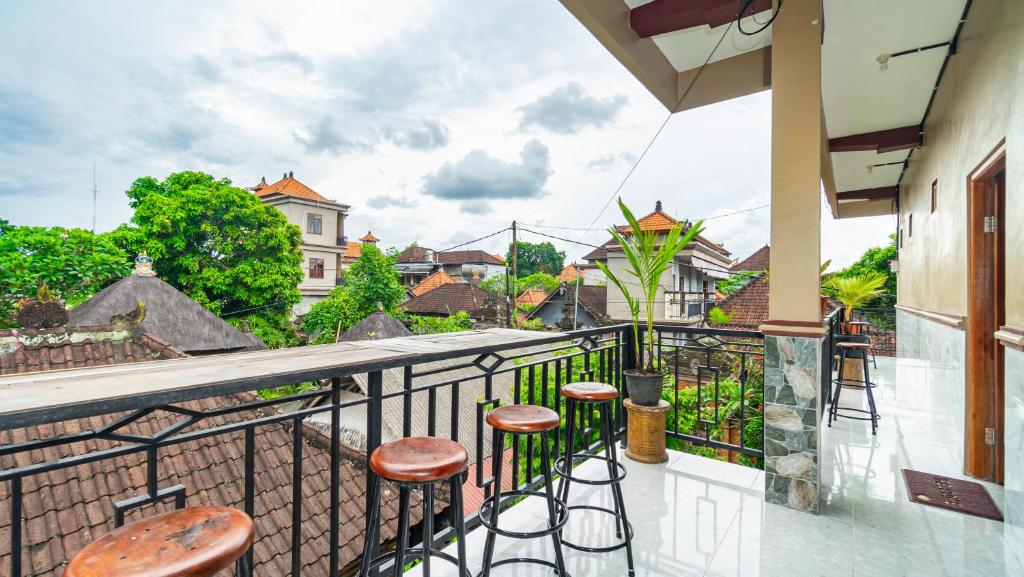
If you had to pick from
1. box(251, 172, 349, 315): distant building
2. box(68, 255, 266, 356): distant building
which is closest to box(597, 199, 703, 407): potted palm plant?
box(68, 255, 266, 356): distant building

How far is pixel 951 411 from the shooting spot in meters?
3.04

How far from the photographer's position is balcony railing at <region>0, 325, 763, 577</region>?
2.95ft

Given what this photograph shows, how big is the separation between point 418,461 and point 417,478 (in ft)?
0.20

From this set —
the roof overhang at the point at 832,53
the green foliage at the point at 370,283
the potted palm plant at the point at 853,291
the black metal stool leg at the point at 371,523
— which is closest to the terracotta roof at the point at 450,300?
the green foliage at the point at 370,283

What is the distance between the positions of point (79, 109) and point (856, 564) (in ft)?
92.3

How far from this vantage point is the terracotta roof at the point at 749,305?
1148cm

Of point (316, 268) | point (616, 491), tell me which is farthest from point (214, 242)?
point (616, 491)

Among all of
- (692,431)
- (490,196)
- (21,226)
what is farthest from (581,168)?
(490,196)

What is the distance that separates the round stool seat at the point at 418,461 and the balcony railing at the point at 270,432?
16 cm

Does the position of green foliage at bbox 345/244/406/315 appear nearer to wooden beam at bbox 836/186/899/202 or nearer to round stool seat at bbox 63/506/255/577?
wooden beam at bbox 836/186/899/202

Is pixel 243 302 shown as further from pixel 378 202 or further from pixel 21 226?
pixel 378 202

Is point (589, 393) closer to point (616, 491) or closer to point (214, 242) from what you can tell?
point (616, 491)

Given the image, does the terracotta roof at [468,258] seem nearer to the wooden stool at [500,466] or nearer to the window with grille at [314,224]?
the window with grille at [314,224]

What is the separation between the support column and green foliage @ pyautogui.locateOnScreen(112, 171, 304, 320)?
16.9 m
